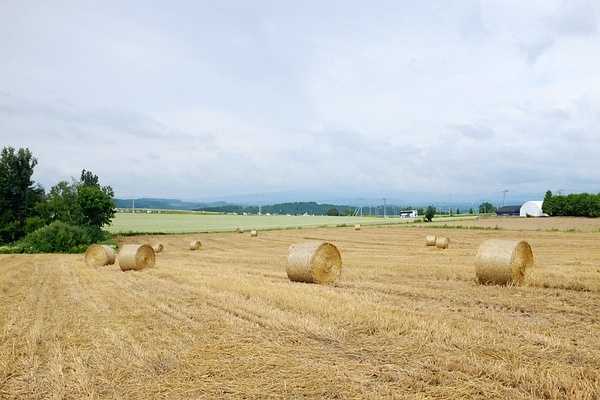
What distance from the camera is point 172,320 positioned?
28.9ft

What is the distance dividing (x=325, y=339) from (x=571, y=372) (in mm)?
3188

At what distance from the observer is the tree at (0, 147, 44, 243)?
57750mm

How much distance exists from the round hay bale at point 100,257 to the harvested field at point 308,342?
10.8 meters

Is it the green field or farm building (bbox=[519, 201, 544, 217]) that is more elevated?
farm building (bbox=[519, 201, 544, 217])

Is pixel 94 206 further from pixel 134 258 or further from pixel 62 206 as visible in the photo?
pixel 134 258

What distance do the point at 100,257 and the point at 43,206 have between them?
127 feet

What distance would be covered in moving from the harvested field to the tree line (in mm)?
35623

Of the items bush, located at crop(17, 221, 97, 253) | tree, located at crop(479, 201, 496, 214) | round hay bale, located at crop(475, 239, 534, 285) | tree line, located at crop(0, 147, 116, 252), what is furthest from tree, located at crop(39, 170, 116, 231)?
tree, located at crop(479, 201, 496, 214)

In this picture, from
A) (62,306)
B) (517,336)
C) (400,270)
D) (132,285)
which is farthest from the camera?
(400,270)

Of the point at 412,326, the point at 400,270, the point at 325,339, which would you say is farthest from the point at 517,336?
the point at 400,270

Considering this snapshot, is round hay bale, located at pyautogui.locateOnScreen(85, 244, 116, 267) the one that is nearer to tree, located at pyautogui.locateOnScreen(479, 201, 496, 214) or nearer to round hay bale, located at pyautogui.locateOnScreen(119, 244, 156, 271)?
round hay bale, located at pyautogui.locateOnScreen(119, 244, 156, 271)

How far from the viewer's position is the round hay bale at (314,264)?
45.0 ft

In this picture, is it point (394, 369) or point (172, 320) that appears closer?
point (394, 369)

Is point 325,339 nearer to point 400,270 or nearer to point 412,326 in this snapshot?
point 412,326
